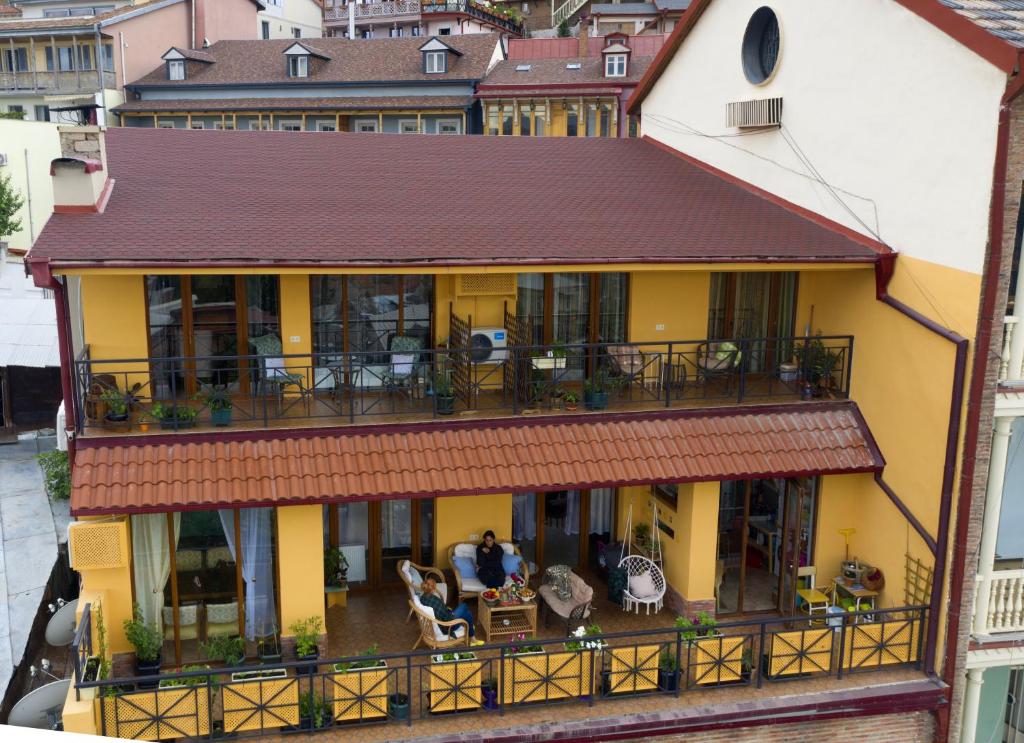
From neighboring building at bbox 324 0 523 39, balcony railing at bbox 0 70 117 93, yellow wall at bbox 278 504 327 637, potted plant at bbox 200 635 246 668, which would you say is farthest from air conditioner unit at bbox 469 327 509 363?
neighboring building at bbox 324 0 523 39

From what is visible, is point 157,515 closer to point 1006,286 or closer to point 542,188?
point 542,188

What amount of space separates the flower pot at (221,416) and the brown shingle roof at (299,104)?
37.8 meters

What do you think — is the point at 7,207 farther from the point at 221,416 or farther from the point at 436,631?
the point at 436,631

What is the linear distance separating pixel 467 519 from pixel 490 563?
3.35 feet

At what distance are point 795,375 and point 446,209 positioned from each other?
622cm

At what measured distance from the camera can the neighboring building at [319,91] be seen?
1911 inches

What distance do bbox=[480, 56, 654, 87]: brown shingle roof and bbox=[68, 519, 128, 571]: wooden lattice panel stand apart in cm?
3945

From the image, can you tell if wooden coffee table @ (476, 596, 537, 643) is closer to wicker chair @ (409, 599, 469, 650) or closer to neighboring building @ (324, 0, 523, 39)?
wicker chair @ (409, 599, 469, 650)

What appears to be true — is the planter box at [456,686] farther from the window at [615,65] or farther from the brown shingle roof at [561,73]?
the window at [615,65]

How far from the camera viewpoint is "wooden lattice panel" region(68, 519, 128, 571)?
11.8 m

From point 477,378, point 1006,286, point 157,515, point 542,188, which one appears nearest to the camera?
point 1006,286

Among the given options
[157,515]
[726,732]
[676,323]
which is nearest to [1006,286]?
[676,323]

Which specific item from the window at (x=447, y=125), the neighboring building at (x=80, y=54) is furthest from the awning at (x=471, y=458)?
the neighboring building at (x=80, y=54)

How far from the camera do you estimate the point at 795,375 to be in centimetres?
1526
